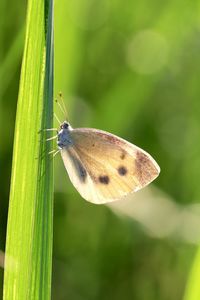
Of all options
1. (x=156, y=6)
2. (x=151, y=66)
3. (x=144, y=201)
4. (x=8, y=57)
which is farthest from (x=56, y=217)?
(x=156, y=6)

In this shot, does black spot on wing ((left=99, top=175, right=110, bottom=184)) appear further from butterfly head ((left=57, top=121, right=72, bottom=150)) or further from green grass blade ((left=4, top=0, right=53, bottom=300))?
green grass blade ((left=4, top=0, right=53, bottom=300))

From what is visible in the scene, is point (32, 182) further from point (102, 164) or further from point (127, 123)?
point (127, 123)

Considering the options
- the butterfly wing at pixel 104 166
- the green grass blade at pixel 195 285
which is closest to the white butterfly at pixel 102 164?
the butterfly wing at pixel 104 166

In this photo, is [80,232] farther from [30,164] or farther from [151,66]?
[30,164]

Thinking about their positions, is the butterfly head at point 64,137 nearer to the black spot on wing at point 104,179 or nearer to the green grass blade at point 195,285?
the black spot on wing at point 104,179

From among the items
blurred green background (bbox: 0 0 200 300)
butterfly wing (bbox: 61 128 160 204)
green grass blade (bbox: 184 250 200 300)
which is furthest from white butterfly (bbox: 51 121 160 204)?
blurred green background (bbox: 0 0 200 300)

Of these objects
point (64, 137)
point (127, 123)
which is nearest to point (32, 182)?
point (64, 137)
